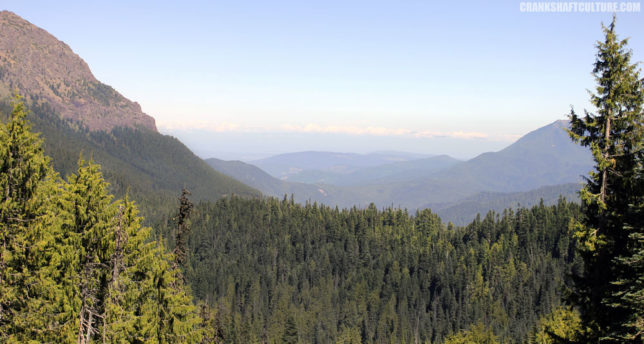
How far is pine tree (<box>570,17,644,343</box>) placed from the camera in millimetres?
19594

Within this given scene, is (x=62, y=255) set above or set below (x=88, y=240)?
below

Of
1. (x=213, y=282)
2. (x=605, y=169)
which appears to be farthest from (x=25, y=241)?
(x=213, y=282)

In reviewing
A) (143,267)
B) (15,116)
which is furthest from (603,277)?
(15,116)

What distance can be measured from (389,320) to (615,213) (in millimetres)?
138222

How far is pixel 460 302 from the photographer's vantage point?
161 metres

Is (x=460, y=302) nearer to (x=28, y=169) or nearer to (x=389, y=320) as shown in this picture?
(x=389, y=320)

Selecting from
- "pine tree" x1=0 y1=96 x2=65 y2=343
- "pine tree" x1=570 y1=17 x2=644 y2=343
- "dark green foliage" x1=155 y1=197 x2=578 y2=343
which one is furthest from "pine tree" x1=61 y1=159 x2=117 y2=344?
"dark green foliage" x1=155 y1=197 x2=578 y2=343

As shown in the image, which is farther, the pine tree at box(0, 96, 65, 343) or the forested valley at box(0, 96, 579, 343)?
the forested valley at box(0, 96, 579, 343)

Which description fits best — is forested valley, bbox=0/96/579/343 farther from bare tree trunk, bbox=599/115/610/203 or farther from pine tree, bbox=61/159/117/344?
bare tree trunk, bbox=599/115/610/203

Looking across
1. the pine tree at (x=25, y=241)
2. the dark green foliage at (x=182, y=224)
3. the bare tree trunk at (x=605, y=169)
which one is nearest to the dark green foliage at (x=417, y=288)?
the dark green foliage at (x=182, y=224)

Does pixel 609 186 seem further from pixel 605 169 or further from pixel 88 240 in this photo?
pixel 88 240

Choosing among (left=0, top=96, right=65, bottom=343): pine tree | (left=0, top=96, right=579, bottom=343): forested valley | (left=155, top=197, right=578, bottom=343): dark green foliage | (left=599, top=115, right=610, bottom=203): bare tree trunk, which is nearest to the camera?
(left=0, top=96, right=65, bottom=343): pine tree

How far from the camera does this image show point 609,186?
21281 mm

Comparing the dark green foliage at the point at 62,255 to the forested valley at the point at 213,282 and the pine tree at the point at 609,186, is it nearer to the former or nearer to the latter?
the forested valley at the point at 213,282
